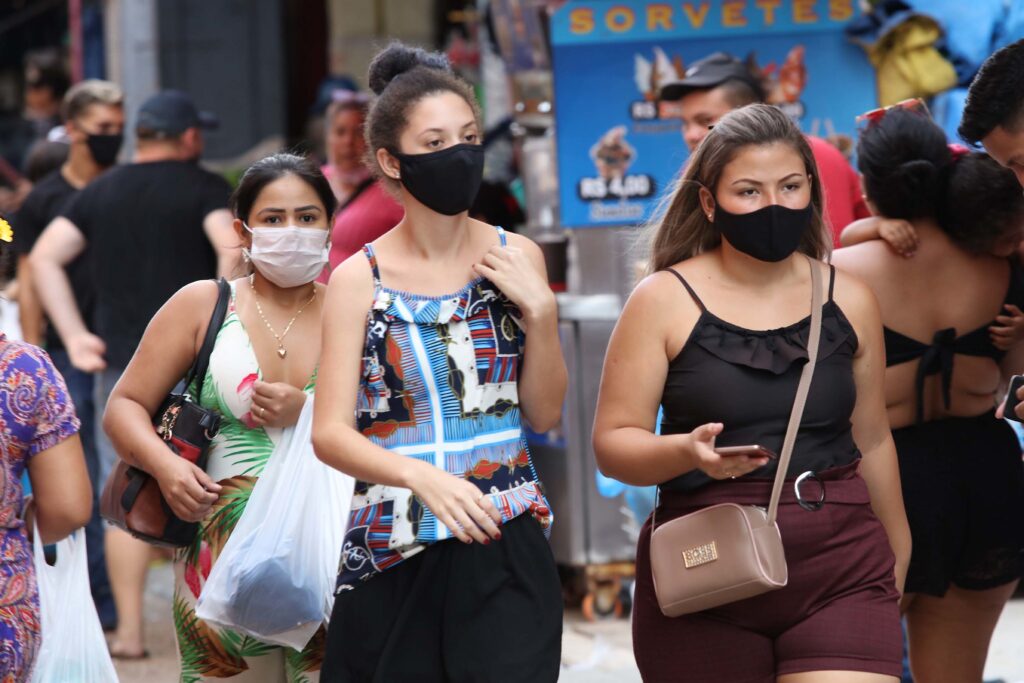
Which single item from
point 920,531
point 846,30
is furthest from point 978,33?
point 920,531

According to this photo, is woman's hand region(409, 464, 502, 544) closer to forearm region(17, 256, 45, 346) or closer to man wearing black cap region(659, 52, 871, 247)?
man wearing black cap region(659, 52, 871, 247)

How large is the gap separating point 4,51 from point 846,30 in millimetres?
10256

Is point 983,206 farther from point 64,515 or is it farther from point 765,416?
point 64,515

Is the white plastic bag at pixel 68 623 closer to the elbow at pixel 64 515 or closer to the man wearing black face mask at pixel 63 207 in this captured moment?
the elbow at pixel 64 515

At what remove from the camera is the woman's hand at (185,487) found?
3.69 metres

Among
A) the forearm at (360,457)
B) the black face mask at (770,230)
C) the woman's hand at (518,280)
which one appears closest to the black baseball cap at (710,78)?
the black face mask at (770,230)

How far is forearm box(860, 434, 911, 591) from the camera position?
11.6 feet

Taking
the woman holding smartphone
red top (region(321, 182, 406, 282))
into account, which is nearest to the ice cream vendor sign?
red top (region(321, 182, 406, 282))

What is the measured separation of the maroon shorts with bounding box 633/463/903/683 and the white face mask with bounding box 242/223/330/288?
1216 millimetres

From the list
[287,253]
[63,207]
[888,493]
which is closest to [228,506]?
[287,253]

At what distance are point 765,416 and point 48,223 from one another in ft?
16.3

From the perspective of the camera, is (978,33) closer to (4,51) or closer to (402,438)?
(402,438)

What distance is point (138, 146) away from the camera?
683 cm

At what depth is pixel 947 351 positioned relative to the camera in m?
4.12
